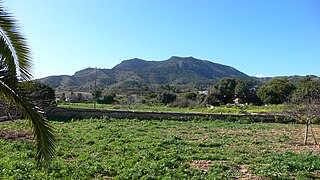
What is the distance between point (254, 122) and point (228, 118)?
2.41m

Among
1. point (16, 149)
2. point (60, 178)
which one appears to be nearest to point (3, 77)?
point (60, 178)

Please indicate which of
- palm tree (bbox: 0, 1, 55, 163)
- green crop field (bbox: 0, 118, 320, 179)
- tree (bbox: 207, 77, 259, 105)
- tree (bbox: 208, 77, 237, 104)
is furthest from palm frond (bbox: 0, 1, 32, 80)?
tree (bbox: 208, 77, 237, 104)

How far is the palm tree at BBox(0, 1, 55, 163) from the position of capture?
3.92 m

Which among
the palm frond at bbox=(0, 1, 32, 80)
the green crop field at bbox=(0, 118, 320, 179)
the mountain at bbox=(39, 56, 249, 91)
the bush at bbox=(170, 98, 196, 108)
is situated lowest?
the green crop field at bbox=(0, 118, 320, 179)

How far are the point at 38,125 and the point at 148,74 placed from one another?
137 meters

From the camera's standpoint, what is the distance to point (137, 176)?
305 inches

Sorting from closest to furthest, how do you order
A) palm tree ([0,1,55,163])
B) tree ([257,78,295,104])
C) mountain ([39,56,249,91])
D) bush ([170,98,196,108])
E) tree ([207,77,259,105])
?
palm tree ([0,1,55,163]) < bush ([170,98,196,108]) < tree ([257,78,295,104]) < tree ([207,77,259,105]) < mountain ([39,56,249,91])

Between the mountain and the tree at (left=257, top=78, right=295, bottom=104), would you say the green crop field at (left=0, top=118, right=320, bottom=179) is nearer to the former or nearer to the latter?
the tree at (left=257, top=78, right=295, bottom=104)

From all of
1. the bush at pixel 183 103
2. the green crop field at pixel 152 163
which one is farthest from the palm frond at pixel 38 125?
the bush at pixel 183 103

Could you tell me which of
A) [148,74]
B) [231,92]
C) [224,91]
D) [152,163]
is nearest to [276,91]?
[231,92]

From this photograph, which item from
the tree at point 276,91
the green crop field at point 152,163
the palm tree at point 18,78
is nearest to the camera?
the palm tree at point 18,78

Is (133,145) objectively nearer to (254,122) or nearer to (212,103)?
(254,122)

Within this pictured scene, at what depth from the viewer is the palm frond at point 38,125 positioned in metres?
3.93

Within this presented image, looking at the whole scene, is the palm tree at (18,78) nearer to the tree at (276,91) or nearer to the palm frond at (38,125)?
the palm frond at (38,125)
